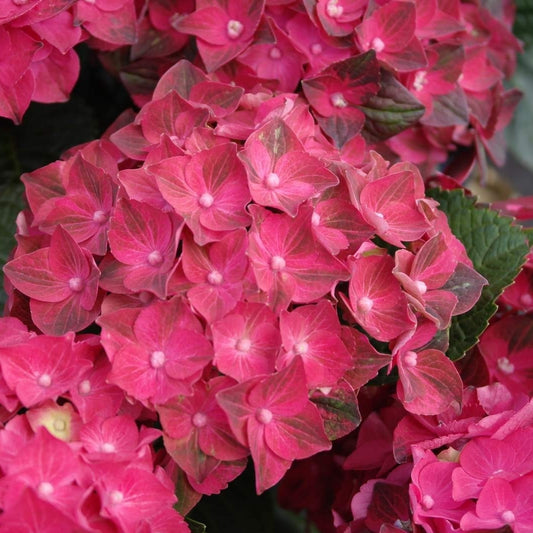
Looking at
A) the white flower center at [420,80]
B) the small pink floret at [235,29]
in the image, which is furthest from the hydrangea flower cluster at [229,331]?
the white flower center at [420,80]

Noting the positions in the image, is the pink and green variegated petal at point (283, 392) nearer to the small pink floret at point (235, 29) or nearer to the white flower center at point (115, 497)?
the white flower center at point (115, 497)

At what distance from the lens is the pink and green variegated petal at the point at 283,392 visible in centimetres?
62

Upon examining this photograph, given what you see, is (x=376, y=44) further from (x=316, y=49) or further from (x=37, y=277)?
Answer: (x=37, y=277)

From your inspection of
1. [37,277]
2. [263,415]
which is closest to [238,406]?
[263,415]

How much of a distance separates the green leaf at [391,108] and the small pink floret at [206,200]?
316mm

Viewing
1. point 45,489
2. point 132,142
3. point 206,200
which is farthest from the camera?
point 132,142

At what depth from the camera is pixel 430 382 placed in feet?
2.40

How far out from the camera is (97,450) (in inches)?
24.4

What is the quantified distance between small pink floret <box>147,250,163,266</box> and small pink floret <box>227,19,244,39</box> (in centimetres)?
33

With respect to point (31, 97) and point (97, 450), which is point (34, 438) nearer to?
point (97, 450)

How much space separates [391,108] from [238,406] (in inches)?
17.4

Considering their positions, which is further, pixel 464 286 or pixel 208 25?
pixel 208 25

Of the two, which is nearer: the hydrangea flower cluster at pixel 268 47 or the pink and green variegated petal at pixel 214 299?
the pink and green variegated petal at pixel 214 299

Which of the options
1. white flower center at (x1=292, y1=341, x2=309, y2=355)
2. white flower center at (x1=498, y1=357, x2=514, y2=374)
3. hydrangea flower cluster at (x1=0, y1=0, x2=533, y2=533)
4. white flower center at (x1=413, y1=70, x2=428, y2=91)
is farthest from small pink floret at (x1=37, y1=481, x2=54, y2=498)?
white flower center at (x1=413, y1=70, x2=428, y2=91)
